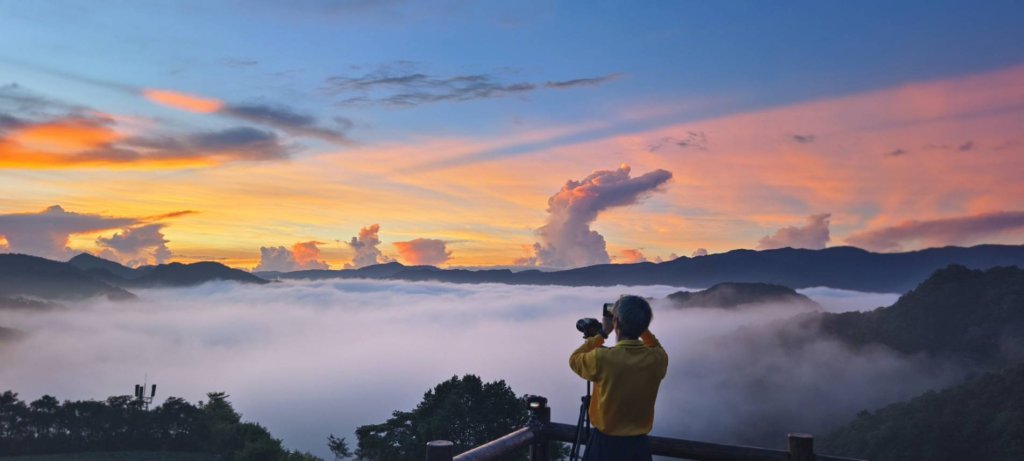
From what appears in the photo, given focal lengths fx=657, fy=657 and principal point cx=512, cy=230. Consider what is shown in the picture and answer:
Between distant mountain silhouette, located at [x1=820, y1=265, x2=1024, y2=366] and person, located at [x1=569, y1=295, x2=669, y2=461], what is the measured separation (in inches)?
5304

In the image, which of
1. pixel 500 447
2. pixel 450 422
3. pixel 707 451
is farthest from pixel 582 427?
pixel 450 422

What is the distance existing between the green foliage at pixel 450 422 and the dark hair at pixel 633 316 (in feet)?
151

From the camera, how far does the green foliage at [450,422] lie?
49.2m

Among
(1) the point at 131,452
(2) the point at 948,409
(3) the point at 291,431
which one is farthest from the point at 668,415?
(1) the point at 131,452

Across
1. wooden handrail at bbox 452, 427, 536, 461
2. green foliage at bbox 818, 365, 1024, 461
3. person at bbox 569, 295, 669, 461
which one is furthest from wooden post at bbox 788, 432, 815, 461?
green foliage at bbox 818, 365, 1024, 461

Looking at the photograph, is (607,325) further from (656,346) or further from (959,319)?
(959,319)

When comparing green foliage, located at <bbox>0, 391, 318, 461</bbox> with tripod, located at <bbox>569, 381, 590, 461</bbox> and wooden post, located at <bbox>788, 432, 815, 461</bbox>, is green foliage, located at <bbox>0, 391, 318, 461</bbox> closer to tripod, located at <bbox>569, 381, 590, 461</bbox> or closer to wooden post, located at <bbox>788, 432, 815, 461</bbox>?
tripod, located at <bbox>569, 381, 590, 461</bbox>

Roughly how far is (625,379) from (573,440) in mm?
1806

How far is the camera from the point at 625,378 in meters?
4.54

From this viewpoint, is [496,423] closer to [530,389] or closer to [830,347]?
[830,347]

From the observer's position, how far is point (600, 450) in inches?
189

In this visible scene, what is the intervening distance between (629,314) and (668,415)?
157m

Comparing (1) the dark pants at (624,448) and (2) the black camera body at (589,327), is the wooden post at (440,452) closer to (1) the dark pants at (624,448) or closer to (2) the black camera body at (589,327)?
(1) the dark pants at (624,448)

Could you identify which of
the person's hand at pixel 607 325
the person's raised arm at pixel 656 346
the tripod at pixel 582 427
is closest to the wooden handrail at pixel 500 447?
the tripod at pixel 582 427
